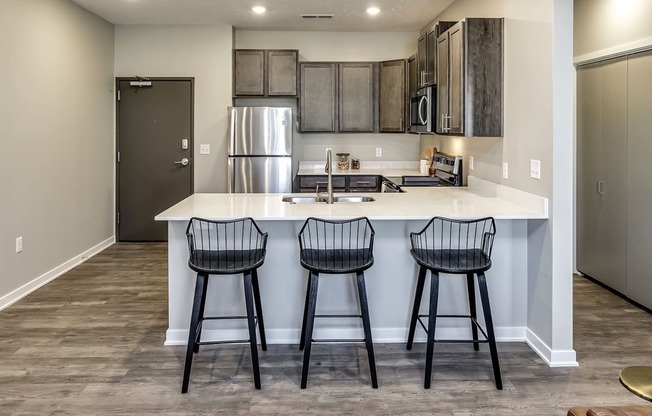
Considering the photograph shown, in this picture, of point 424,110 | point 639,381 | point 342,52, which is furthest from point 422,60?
point 639,381

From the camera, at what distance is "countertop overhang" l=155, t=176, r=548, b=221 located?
299 centimetres

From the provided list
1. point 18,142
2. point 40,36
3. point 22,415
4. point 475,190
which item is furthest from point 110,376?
point 40,36

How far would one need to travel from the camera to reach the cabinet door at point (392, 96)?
6.07 meters

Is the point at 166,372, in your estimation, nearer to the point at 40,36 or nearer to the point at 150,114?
the point at 40,36

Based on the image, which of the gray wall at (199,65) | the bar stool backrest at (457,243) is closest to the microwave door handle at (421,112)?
the bar stool backrest at (457,243)

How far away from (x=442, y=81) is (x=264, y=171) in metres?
2.37

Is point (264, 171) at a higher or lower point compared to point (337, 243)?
higher

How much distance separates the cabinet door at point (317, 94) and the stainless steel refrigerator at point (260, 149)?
53 cm

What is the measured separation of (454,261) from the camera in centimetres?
284

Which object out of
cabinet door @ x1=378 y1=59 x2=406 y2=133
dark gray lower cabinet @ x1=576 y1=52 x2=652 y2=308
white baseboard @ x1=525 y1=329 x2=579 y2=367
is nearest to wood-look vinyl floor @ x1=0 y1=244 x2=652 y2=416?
white baseboard @ x1=525 y1=329 x2=579 y2=367

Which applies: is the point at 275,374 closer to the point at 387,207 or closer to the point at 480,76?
the point at 387,207

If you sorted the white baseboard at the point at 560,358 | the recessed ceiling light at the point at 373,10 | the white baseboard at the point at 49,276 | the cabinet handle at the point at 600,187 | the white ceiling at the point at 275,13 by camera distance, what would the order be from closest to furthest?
1. the white baseboard at the point at 560,358
2. the white baseboard at the point at 49,276
3. the cabinet handle at the point at 600,187
4. the white ceiling at the point at 275,13
5. the recessed ceiling light at the point at 373,10

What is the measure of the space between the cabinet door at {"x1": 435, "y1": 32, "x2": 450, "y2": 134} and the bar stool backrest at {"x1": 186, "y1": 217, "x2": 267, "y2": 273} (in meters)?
1.77

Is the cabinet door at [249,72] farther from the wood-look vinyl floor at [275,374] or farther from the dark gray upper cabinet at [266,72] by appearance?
the wood-look vinyl floor at [275,374]
